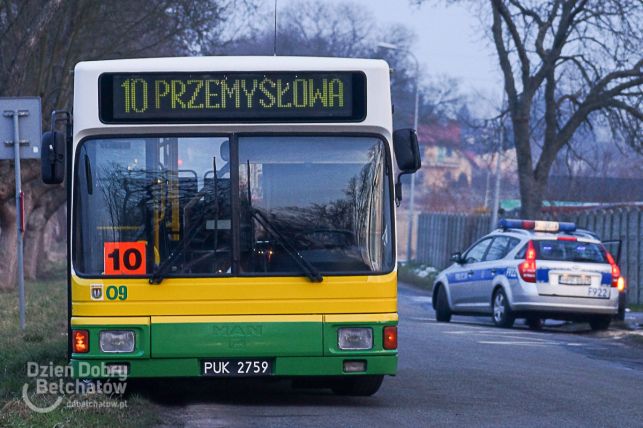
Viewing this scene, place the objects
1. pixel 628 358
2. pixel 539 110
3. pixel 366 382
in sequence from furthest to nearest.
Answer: pixel 539 110 → pixel 628 358 → pixel 366 382

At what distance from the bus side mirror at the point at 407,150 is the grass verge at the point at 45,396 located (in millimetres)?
2682

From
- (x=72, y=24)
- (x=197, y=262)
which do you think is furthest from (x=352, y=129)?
(x=72, y=24)

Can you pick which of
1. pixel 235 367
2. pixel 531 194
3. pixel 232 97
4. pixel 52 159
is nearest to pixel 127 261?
pixel 52 159

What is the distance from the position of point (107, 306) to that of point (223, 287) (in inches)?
34.7

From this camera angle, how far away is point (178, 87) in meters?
9.39

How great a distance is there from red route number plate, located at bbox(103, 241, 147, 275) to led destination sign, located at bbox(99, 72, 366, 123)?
985 mm

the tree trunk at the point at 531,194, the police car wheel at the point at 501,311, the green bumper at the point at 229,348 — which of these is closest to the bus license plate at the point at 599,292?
the police car wheel at the point at 501,311

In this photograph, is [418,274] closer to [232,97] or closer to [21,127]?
[21,127]

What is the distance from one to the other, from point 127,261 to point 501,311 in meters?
11.7

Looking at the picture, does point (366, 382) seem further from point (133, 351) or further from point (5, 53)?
point (5, 53)

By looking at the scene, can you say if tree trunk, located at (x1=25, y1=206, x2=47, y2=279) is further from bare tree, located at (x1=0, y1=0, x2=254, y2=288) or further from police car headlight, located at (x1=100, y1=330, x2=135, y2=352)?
police car headlight, located at (x1=100, y1=330, x2=135, y2=352)

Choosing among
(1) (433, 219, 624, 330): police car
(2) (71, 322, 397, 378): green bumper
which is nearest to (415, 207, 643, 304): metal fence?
(1) (433, 219, 624, 330): police car

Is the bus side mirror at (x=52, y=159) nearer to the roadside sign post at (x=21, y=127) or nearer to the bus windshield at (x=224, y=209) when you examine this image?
the bus windshield at (x=224, y=209)

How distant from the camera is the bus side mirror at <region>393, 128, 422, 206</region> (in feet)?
30.6
